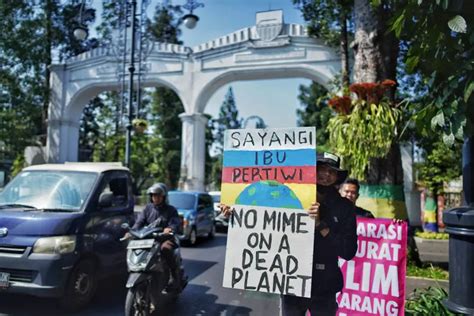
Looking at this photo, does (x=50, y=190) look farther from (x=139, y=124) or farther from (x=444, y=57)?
(x=139, y=124)

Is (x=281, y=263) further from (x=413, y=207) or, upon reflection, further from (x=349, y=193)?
(x=413, y=207)

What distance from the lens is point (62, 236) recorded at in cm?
545

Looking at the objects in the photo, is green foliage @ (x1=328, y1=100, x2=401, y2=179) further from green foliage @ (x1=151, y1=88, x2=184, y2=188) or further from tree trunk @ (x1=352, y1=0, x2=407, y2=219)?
green foliage @ (x1=151, y1=88, x2=184, y2=188)

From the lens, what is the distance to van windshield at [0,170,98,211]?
6020 millimetres

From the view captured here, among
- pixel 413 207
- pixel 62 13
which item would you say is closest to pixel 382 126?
pixel 413 207

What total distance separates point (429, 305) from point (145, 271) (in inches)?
122

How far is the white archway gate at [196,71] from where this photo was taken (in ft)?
59.4

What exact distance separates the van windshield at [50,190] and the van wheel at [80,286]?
31.4 inches

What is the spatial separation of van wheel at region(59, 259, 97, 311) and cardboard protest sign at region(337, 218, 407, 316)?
3.30m

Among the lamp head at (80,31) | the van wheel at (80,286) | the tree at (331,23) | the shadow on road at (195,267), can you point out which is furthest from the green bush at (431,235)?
the lamp head at (80,31)

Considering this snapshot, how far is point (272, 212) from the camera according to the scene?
124 inches

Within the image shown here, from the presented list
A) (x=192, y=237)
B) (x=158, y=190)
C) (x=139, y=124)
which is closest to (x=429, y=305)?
(x=158, y=190)

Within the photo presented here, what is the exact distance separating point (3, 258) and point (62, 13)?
24.3 m

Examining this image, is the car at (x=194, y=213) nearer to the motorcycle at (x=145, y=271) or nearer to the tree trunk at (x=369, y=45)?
the tree trunk at (x=369, y=45)
